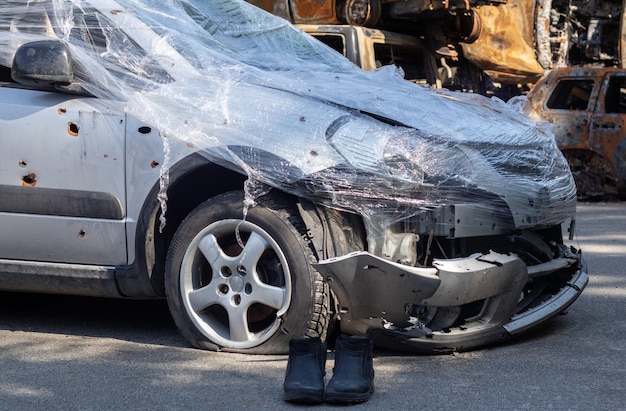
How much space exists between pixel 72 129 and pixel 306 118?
1167 millimetres

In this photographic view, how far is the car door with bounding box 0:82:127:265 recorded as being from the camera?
16.4 feet

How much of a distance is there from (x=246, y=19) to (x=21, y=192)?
171 centimetres

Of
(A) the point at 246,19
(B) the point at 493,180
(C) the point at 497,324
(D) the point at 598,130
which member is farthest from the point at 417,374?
(D) the point at 598,130

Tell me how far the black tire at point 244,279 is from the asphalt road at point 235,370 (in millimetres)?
130

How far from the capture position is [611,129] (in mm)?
12055

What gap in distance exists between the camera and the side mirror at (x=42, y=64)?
4.91 metres

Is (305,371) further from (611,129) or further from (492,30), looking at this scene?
(492,30)

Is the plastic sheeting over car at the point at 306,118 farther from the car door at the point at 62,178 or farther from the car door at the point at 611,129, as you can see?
the car door at the point at 611,129

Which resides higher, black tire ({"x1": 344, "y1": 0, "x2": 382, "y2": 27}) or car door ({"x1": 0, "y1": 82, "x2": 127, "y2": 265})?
black tire ({"x1": 344, "y1": 0, "x2": 382, "y2": 27})

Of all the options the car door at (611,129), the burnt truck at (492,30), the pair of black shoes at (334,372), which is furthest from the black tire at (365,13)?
the pair of black shoes at (334,372)

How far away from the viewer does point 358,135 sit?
A: 466 cm

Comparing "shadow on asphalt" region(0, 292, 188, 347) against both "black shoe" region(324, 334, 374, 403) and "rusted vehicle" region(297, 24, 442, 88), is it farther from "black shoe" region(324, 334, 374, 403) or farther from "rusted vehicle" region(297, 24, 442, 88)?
"rusted vehicle" region(297, 24, 442, 88)

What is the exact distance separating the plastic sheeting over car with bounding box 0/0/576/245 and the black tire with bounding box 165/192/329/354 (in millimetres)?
195

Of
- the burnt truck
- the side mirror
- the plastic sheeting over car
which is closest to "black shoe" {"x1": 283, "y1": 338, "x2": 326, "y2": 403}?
the plastic sheeting over car
